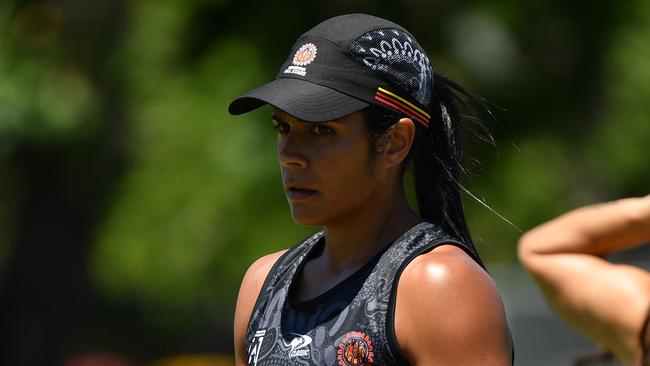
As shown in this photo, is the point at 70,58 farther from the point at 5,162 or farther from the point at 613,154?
the point at 613,154

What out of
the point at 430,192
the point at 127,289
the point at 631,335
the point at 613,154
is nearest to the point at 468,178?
the point at 430,192

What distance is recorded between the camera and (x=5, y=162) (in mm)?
11891

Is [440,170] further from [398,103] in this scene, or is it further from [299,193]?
[299,193]

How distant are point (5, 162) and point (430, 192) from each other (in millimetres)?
9182

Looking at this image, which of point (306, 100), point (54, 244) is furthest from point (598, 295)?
point (54, 244)

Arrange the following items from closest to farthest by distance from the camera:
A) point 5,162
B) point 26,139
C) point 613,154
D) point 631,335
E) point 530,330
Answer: point 631,335
point 530,330
point 613,154
point 26,139
point 5,162

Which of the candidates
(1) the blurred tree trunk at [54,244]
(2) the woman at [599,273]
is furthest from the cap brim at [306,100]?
(1) the blurred tree trunk at [54,244]

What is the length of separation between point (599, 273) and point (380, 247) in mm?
941

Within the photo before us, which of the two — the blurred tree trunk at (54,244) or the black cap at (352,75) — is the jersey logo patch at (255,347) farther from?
the blurred tree trunk at (54,244)

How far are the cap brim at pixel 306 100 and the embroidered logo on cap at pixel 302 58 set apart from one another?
1.0 inches

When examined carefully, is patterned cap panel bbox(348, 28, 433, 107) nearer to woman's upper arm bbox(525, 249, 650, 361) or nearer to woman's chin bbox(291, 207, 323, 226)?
woman's chin bbox(291, 207, 323, 226)

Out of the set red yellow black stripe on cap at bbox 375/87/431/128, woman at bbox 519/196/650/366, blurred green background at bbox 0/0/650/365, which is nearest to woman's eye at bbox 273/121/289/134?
red yellow black stripe on cap at bbox 375/87/431/128

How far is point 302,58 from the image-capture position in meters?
3.13

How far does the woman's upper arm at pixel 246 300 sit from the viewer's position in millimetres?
3338
